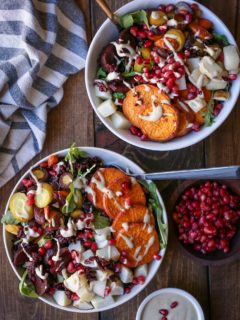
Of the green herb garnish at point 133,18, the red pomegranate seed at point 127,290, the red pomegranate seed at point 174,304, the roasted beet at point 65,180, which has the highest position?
the green herb garnish at point 133,18

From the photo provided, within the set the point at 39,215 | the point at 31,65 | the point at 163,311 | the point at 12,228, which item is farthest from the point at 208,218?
the point at 31,65

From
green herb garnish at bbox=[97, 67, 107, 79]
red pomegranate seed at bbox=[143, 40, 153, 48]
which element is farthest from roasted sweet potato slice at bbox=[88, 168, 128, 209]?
red pomegranate seed at bbox=[143, 40, 153, 48]

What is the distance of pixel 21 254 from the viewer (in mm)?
2012

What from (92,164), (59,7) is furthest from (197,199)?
(59,7)

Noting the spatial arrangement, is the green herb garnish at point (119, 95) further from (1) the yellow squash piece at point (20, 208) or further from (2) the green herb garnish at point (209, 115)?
(1) the yellow squash piece at point (20, 208)

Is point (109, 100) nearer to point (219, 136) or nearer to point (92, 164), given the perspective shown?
point (92, 164)

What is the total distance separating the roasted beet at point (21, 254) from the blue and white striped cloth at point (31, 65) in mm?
284

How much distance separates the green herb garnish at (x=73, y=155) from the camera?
197 centimetres

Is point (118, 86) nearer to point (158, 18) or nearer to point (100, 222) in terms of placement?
point (158, 18)

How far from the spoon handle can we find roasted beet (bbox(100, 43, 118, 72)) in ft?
1.33

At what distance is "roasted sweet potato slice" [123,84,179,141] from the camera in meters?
1.88

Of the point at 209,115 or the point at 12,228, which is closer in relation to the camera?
the point at 209,115

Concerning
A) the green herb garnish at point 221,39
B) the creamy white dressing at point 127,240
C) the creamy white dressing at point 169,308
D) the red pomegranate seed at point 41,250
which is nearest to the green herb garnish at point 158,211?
the creamy white dressing at point 127,240

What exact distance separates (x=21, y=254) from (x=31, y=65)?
2.33ft
